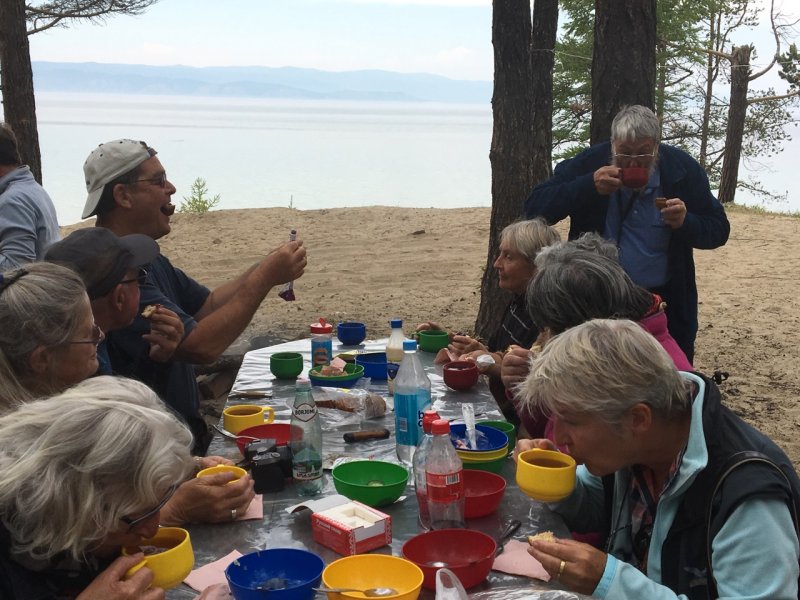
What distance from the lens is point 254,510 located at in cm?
229

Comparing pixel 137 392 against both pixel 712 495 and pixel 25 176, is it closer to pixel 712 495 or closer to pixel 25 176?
pixel 712 495

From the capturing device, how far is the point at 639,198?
13.1ft

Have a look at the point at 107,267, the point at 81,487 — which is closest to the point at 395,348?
the point at 107,267

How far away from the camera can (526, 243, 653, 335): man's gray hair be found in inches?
101

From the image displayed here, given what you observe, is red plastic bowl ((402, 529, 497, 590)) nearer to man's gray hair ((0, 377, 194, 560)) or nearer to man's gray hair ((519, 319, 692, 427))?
man's gray hair ((519, 319, 692, 427))

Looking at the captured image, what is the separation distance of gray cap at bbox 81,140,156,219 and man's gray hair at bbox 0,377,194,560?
2166 millimetres

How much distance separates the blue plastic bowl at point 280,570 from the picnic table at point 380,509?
14 cm

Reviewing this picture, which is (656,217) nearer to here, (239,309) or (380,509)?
(239,309)

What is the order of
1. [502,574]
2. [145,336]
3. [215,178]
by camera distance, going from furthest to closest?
[215,178], [145,336], [502,574]

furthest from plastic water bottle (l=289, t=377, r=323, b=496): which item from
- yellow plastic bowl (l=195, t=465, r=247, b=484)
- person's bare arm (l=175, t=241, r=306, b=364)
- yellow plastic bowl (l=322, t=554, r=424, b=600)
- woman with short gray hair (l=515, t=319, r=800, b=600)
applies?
person's bare arm (l=175, t=241, r=306, b=364)

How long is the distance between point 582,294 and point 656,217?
1.61 m

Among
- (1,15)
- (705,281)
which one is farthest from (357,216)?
(1,15)

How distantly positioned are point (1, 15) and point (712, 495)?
718cm

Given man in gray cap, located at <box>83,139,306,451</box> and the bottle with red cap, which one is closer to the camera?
man in gray cap, located at <box>83,139,306,451</box>
